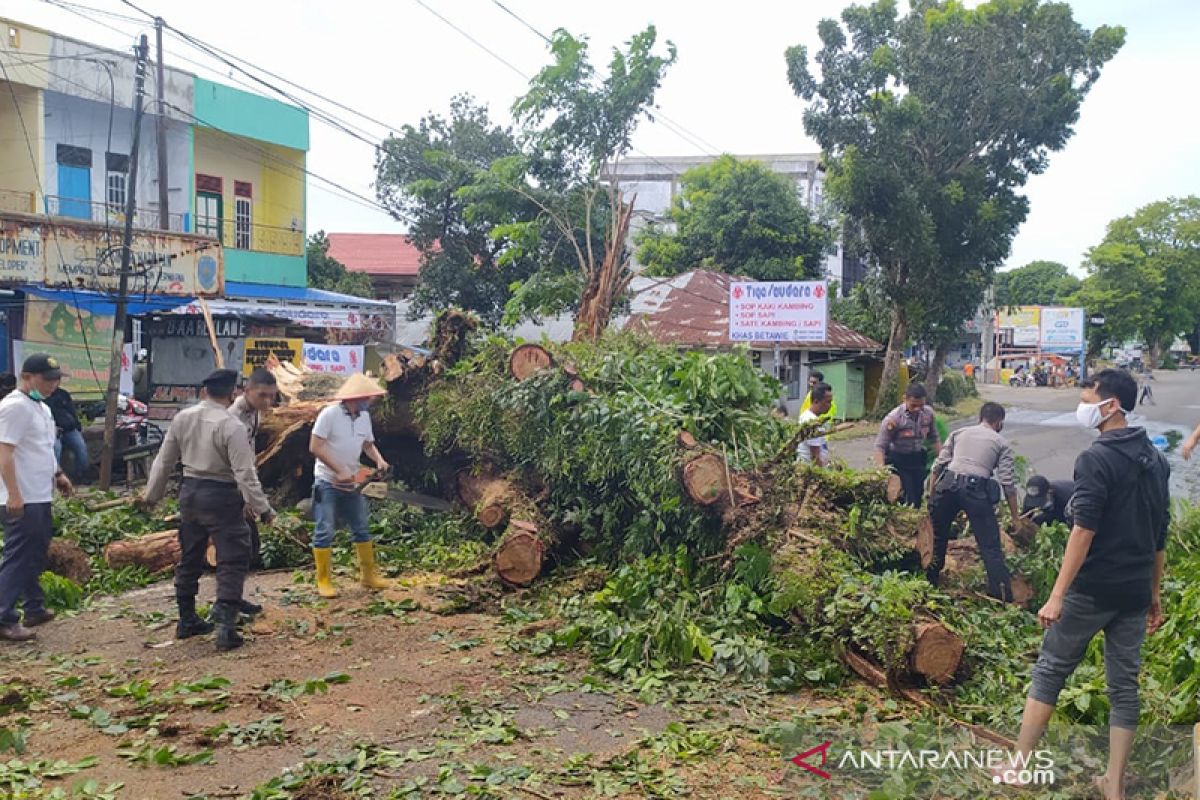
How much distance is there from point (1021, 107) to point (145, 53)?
2132 cm

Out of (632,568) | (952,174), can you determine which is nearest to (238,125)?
(952,174)

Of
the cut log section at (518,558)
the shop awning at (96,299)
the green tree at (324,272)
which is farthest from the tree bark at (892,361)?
the cut log section at (518,558)

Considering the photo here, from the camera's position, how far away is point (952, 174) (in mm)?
27094

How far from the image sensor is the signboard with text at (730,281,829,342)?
2203cm

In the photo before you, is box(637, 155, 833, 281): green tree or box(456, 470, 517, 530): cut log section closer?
box(456, 470, 517, 530): cut log section

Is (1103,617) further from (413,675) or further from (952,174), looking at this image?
(952,174)

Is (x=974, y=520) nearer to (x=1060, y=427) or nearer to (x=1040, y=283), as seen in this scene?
(x=1060, y=427)

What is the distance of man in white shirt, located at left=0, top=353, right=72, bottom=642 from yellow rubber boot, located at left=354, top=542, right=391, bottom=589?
2.21 meters

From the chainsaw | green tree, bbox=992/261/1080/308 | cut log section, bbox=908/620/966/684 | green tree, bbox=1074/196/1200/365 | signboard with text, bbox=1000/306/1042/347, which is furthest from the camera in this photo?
green tree, bbox=992/261/1080/308

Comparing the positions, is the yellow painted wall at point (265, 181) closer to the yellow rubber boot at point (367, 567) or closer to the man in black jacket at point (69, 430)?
the man in black jacket at point (69, 430)

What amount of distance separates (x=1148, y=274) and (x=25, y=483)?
7200 centimetres

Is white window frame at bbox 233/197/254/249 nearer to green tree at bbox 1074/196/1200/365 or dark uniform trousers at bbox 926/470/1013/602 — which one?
dark uniform trousers at bbox 926/470/1013/602

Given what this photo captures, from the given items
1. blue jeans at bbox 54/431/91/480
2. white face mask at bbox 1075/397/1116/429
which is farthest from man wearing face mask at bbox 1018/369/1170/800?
blue jeans at bbox 54/431/91/480

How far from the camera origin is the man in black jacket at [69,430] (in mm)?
12367
